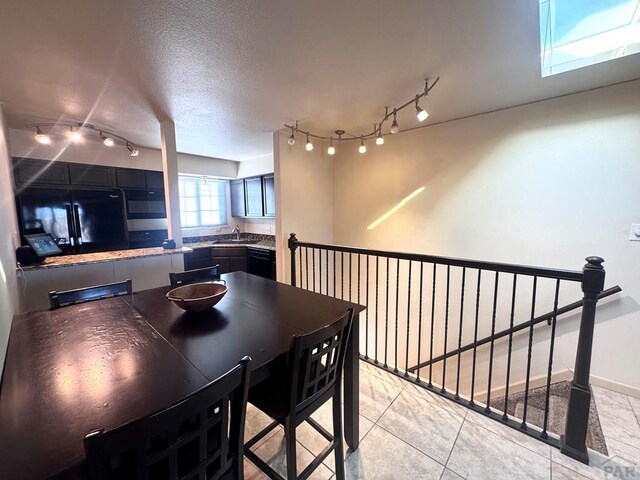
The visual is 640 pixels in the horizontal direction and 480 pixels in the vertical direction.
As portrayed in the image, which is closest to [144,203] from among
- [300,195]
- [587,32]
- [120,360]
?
[300,195]

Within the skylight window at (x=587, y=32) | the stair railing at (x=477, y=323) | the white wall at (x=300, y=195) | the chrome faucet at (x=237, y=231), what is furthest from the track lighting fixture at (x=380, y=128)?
the chrome faucet at (x=237, y=231)

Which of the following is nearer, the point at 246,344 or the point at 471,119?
the point at 246,344

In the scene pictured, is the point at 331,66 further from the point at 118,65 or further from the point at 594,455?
the point at 594,455

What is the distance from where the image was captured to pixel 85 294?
177 centimetres

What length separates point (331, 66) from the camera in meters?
1.96

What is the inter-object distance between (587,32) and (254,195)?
4.39 meters

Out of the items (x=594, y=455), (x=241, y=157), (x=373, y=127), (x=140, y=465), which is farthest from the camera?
(x=241, y=157)

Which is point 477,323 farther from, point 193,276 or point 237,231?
point 237,231

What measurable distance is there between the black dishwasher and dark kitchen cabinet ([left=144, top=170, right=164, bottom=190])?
1703mm

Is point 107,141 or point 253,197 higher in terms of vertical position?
point 107,141

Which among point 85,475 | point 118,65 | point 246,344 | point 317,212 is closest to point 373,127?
point 317,212

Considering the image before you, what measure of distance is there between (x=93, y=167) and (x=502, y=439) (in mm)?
5122

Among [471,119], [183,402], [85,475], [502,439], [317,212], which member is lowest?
[502,439]

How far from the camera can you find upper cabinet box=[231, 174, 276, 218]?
4648mm
